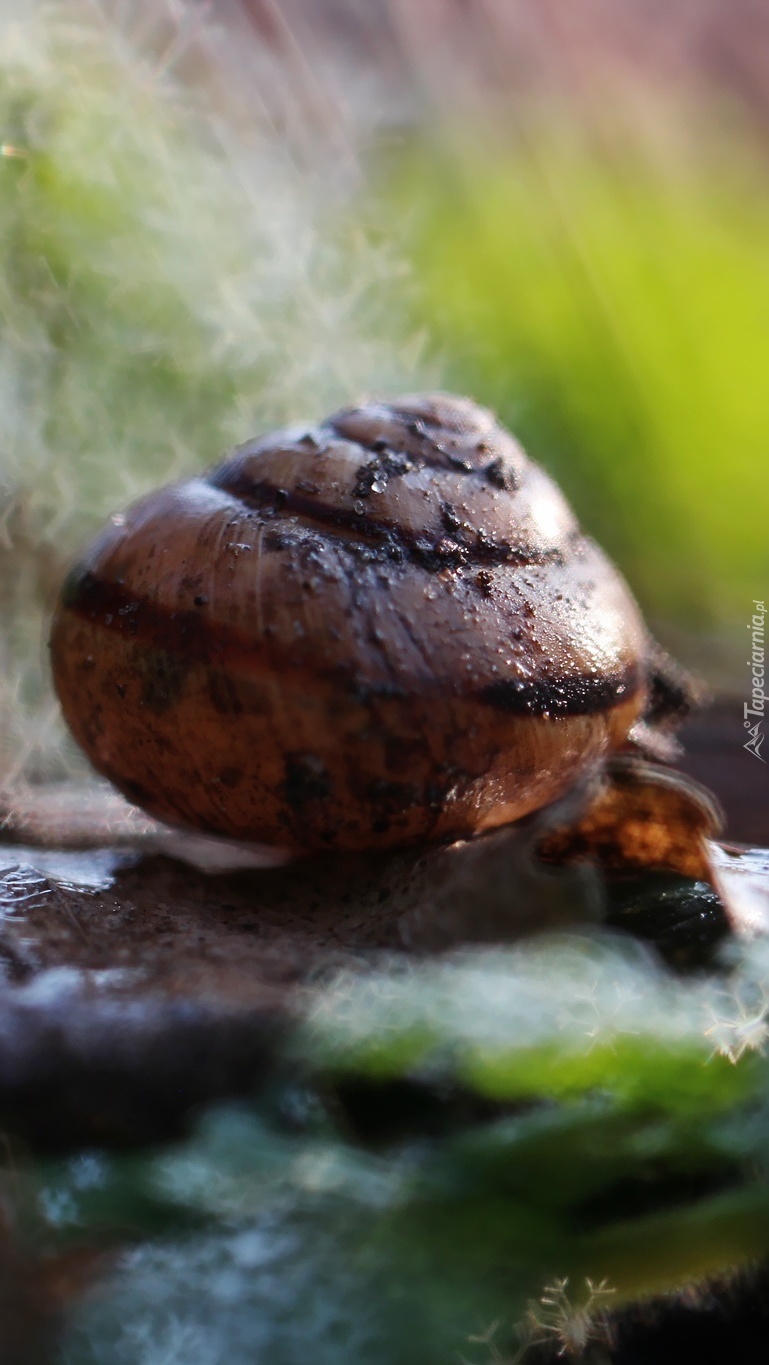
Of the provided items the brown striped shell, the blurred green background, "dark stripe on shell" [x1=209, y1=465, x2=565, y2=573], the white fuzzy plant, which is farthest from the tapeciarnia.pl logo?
the white fuzzy plant

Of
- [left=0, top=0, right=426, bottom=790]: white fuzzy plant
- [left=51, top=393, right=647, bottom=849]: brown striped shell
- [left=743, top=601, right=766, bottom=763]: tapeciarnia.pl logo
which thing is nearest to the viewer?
[left=51, top=393, right=647, bottom=849]: brown striped shell

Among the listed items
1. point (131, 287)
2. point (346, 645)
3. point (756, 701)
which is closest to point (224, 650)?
point (346, 645)

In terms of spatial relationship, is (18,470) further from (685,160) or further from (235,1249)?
(235,1249)

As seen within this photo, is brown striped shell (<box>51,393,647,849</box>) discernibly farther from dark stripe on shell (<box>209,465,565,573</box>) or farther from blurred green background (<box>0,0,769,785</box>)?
blurred green background (<box>0,0,769,785</box>)

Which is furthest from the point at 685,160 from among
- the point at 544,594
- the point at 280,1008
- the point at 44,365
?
the point at 280,1008

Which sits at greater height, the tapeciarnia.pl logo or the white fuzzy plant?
the white fuzzy plant

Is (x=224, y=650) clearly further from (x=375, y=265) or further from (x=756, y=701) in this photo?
(x=375, y=265)

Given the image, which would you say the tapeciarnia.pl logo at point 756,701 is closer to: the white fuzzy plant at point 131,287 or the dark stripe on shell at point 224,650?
the dark stripe on shell at point 224,650
